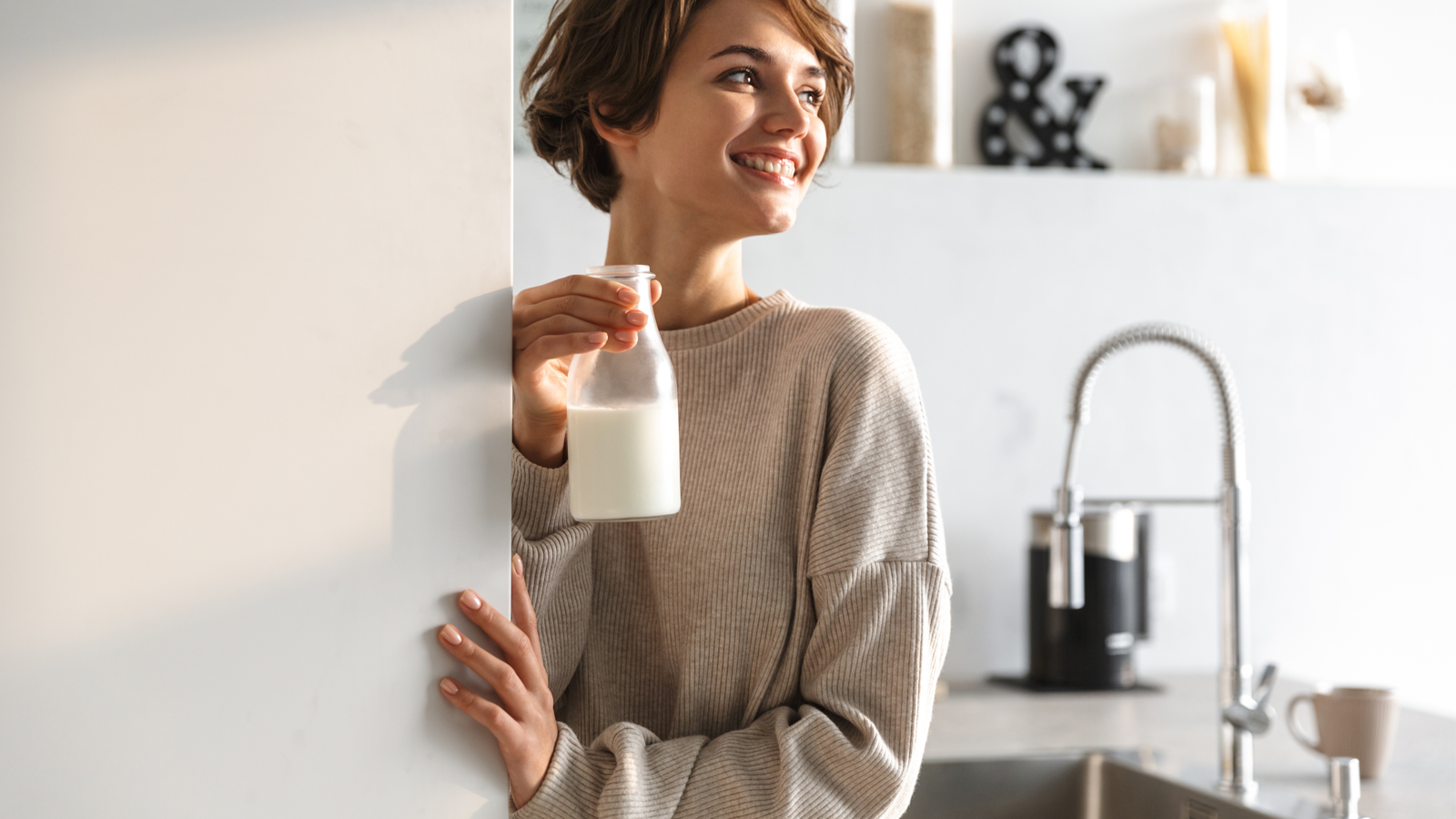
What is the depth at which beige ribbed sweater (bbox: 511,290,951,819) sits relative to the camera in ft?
2.56

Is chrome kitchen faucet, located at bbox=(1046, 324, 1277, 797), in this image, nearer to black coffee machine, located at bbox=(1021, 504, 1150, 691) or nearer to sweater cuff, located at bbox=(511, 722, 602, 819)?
black coffee machine, located at bbox=(1021, 504, 1150, 691)

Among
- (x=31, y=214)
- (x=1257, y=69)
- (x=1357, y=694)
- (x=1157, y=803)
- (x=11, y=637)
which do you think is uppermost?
(x=1257, y=69)

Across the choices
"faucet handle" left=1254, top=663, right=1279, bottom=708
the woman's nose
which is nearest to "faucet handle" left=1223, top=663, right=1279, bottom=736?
"faucet handle" left=1254, top=663, right=1279, bottom=708

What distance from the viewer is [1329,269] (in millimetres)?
2109

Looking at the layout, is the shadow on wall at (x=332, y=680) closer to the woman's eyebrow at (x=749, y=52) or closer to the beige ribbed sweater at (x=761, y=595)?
the beige ribbed sweater at (x=761, y=595)

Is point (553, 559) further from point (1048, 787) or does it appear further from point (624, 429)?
point (1048, 787)

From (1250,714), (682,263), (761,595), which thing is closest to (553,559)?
(761,595)

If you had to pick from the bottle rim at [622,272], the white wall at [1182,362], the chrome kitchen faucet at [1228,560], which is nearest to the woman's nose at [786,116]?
the bottle rim at [622,272]

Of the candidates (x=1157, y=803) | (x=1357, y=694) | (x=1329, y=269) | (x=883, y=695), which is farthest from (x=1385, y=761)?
(x=1329, y=269)

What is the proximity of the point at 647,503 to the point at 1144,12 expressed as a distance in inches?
67.2

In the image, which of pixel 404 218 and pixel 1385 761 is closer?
pixel 404 218

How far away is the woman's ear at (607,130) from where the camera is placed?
946 millimetres

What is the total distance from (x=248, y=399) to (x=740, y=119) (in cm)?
40

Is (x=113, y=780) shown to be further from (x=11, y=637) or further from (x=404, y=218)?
(x=404, y=218)
